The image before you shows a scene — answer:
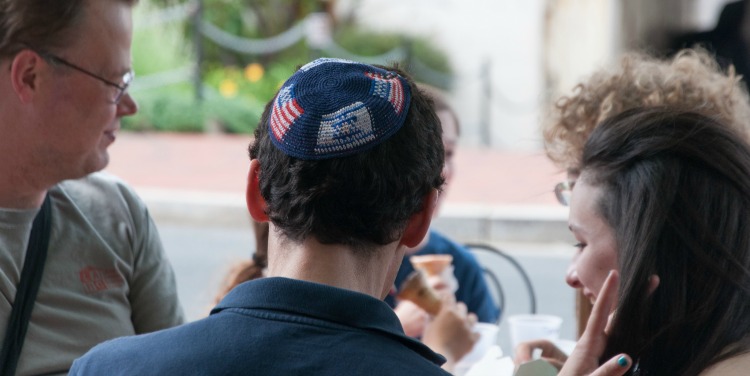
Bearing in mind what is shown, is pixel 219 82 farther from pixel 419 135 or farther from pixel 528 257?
pixel 419 135

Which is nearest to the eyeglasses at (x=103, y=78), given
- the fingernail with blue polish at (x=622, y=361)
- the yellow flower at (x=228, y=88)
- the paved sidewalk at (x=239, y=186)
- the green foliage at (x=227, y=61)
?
the fingernail with blue polish at (x=622, y=361)

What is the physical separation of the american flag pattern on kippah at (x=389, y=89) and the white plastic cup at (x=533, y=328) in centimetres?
134

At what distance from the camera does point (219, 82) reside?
47.6 feet

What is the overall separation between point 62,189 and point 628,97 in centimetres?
141

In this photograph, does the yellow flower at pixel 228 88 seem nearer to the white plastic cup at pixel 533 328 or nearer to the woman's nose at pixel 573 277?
the white plastic cup at pixel 533 328

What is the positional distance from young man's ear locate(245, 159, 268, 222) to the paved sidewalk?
17.7ft

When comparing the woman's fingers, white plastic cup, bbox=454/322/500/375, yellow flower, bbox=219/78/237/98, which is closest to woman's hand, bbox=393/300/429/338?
white plastic cup, bbox=454/322/500/375

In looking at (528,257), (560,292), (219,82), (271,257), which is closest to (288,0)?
(219,82)

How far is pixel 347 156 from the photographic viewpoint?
48.8 inches

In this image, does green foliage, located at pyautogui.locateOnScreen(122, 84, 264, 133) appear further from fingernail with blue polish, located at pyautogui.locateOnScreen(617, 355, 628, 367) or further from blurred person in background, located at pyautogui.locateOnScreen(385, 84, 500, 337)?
fingernail with blue polish, located at pyautogui.locateOnScreen(617, 355, 628, 367)

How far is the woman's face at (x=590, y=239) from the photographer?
1854mm

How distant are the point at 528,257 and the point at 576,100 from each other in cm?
504

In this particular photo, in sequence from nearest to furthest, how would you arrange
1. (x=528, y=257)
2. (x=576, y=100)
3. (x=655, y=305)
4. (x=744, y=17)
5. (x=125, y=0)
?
(x=655, y=305) → (x=125, y=0) → (x=576, y=100) → (x=744, y=17) → (x=528, y=257)

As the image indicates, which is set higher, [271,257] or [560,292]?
[271,257]
